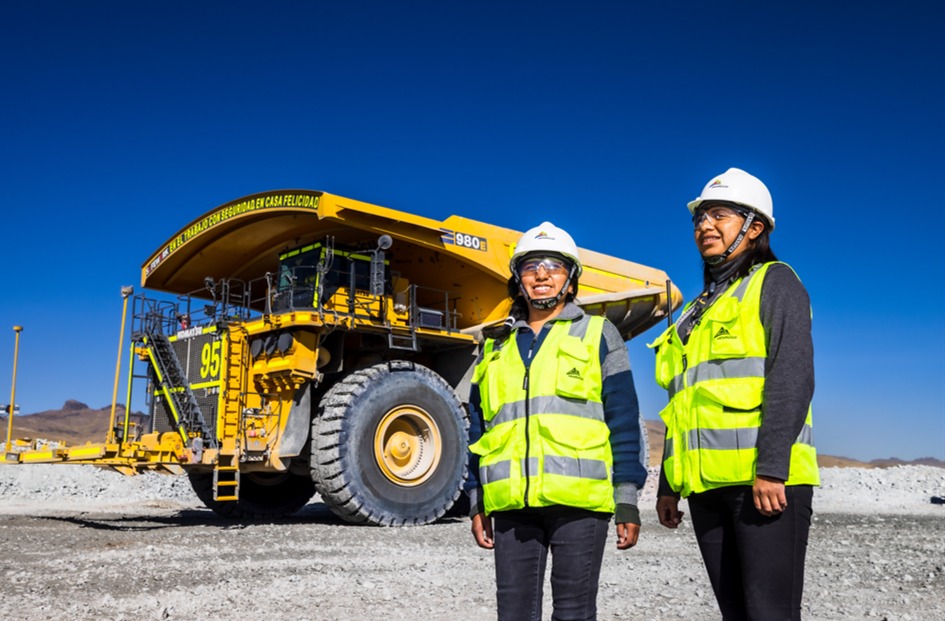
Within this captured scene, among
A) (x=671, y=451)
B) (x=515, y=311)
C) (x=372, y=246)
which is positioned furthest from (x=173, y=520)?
(x=671, y=451)

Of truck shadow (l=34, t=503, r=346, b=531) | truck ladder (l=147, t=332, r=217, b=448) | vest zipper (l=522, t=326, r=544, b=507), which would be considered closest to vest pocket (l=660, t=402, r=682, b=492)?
vest zipper (l=522, t=326, r=544, b=507)

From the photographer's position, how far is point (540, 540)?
294 cm

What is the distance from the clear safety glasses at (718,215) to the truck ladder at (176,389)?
775cm

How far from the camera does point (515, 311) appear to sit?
3441 mm

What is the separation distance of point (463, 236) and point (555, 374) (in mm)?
8202

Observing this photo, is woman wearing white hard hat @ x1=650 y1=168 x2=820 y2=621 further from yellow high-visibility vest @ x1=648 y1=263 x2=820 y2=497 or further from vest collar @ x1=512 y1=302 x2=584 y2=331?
vest collar @ x1=512 y1=302 x2=584 y2=331

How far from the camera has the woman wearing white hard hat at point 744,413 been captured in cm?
252

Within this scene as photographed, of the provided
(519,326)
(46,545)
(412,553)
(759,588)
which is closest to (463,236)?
(412,553)

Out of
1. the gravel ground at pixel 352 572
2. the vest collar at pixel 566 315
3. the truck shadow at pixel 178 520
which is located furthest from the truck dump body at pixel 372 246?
the vest collar at pixel 566 315

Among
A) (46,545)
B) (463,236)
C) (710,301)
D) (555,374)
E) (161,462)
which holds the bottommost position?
(46,545)

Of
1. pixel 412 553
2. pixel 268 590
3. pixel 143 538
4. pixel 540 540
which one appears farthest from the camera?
pixel 143 538

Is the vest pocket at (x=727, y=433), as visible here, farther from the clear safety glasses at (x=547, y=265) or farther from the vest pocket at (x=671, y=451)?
the clear safety glasses at (x=547, y=265)

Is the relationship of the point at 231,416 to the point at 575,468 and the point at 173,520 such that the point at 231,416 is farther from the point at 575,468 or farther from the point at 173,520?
the point at 575,468

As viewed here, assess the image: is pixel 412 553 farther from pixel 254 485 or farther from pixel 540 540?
pixel 254 485
